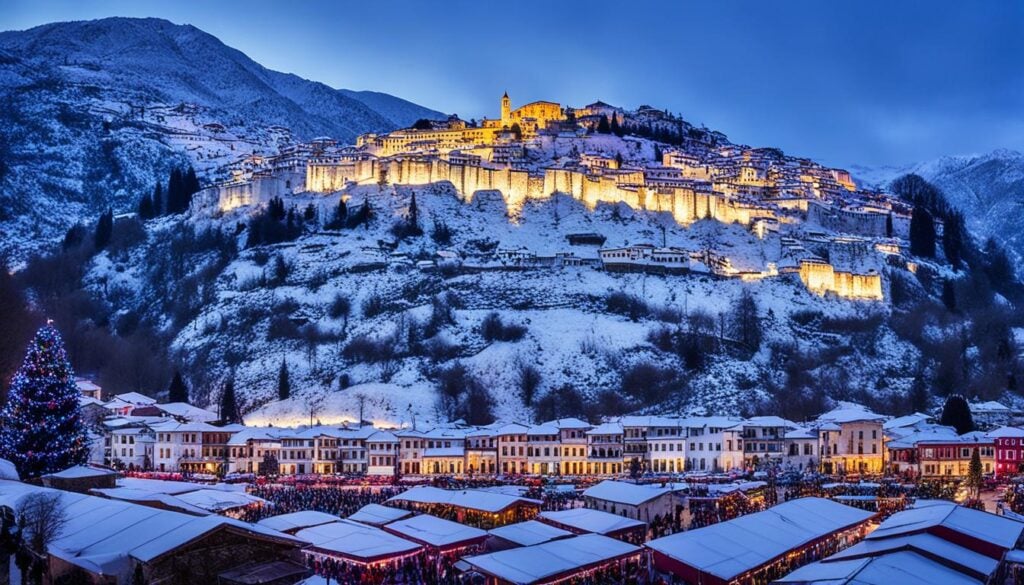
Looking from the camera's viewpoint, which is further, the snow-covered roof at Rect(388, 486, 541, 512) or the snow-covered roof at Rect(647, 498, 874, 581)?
the snow-covered roof at Rect(388, 486, 541, 512)

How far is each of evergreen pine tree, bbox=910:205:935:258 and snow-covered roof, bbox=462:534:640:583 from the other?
307 ft

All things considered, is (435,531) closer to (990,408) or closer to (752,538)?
(752,538)

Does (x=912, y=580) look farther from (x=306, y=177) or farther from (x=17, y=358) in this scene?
(x=306, y=177)

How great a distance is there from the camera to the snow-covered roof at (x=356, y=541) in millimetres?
27453

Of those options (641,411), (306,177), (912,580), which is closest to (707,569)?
(912,580)

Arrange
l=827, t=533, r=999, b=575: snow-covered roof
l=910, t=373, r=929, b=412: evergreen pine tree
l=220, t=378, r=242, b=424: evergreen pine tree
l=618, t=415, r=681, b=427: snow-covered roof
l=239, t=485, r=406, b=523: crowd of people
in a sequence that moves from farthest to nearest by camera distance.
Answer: l=910, t=373, r=929, b=412: evergreen pine tree → l=220, t=378, r=242, b=424: evergreen pine tree → l=618, t=415, r=681, b=427: snow-covered roof → l=239, t=485, r=406, b=523: crowd of people → l=827, t=533, r=999, b=575: snow-covered roof

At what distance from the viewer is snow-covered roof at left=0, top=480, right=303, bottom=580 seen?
20922 millimetres

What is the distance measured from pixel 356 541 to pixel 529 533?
5.42 meters

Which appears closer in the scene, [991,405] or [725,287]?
[991,405]

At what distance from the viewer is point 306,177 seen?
118 meters

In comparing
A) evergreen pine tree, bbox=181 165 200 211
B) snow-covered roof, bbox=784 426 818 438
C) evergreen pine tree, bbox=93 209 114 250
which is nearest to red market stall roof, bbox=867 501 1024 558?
snow-covered roof, bbox=784 426 818 438

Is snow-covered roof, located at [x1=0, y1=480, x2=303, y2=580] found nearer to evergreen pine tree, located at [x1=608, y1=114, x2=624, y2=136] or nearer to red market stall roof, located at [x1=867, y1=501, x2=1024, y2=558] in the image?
red market stall roof, located at [x1=867, y1=501, x2=1024, y2=558]

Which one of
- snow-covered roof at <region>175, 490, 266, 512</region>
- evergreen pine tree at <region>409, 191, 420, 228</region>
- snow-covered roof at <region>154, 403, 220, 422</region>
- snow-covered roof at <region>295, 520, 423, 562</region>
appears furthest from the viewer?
evergreen pine tree at <region>409, 191, 420, 228</region>

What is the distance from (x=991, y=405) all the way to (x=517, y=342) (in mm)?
36963
